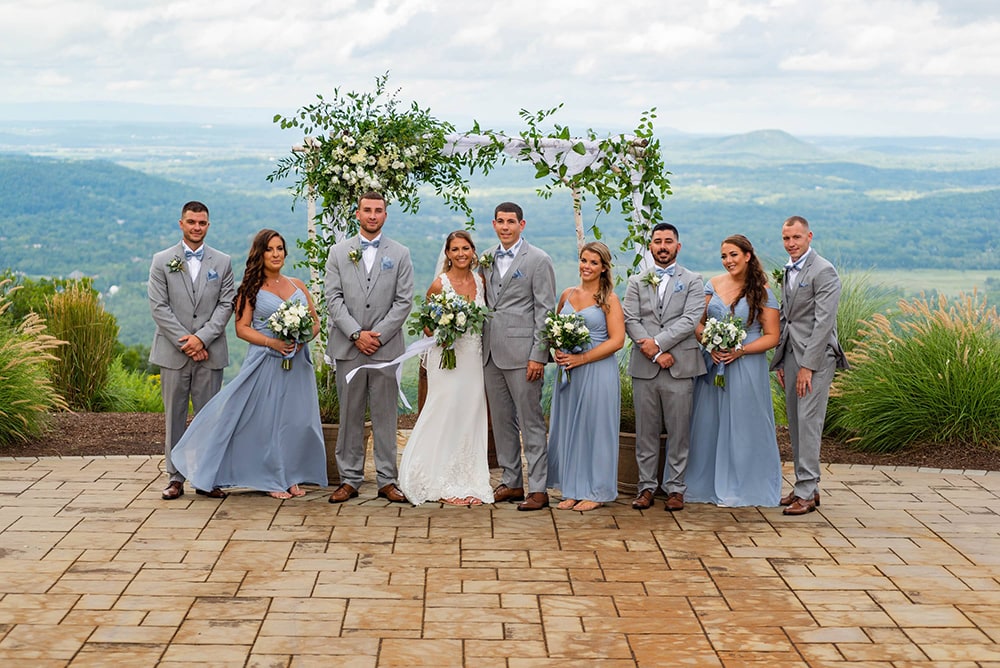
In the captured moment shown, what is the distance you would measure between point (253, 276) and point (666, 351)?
101 inches

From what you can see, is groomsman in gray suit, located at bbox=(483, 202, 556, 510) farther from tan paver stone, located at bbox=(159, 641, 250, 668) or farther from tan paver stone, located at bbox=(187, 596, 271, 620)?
tan paver stone, located at bbox=(159, 641, 250, 668)

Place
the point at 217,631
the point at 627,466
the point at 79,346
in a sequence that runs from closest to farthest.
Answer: the point at 217,631 < the point at 627,466 < the point at 79,346

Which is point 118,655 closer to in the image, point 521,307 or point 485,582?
point 485,582

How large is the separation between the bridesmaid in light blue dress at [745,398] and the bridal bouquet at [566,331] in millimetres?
715

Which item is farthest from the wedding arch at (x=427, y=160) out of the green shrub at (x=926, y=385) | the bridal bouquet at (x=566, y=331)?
the green shrub at (x=926, y=385)

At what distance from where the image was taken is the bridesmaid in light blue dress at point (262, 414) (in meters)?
6.72

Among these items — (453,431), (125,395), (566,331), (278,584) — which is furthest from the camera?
(125,395)

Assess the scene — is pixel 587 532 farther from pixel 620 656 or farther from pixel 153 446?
pixel 153 446

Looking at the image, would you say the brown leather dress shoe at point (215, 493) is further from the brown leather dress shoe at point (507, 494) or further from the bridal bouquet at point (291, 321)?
the brown leather dress shoe at point (507, 494)

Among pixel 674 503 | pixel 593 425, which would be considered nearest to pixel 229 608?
pixel 593 425

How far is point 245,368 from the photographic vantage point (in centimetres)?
677

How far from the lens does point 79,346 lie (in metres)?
10.6

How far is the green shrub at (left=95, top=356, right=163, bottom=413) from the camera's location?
427 inches

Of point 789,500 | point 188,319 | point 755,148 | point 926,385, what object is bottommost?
point 789,500
